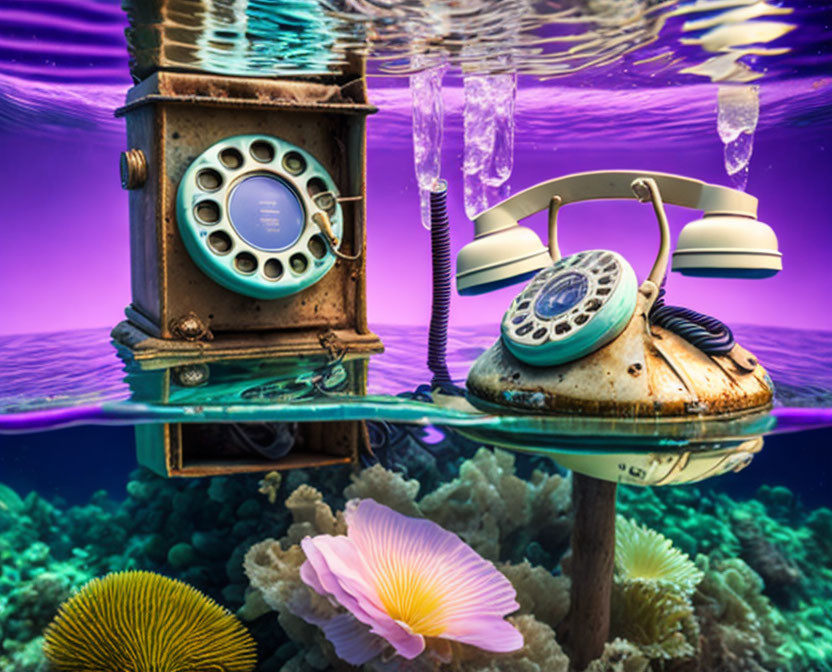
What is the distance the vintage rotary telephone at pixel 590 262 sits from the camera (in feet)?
5.53

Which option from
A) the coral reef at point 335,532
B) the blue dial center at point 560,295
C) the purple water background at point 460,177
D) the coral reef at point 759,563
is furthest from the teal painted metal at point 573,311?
the coral reef at point 759,563

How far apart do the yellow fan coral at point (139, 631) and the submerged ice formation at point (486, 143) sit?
1819 mm

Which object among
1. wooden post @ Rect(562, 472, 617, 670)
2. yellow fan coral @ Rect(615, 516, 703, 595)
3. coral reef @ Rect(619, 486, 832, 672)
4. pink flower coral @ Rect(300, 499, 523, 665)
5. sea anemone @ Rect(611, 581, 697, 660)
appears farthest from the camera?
coral reef @ Rect(619, 486, 832, 672)

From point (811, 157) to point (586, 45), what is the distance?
1429mm

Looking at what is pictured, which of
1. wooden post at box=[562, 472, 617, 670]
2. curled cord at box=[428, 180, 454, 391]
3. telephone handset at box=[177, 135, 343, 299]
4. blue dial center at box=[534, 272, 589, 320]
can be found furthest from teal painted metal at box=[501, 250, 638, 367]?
telephone handset at box=[177, 135, 343, 299]

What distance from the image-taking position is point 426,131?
325 cm

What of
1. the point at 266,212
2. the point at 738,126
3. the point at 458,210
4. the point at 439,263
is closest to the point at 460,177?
the point at 458,210

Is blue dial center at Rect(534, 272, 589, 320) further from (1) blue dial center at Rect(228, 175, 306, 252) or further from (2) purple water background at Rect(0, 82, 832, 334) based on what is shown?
(2) purple water background at Rect(0, 82, 832, 334)

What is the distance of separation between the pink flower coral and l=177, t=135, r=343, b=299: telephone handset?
2.18ft

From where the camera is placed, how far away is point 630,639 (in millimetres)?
2502

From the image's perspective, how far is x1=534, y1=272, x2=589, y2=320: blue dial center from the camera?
177 centimetres

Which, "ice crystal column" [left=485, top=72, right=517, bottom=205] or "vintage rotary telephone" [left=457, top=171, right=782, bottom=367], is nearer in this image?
"vintage rotary telephone" [left=457, top=171, right=782, bottom=367]

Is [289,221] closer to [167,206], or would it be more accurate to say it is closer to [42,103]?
[167,206]

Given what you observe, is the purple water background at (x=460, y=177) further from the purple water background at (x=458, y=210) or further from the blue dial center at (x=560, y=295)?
the blue dial center at (x=560, y=295)
